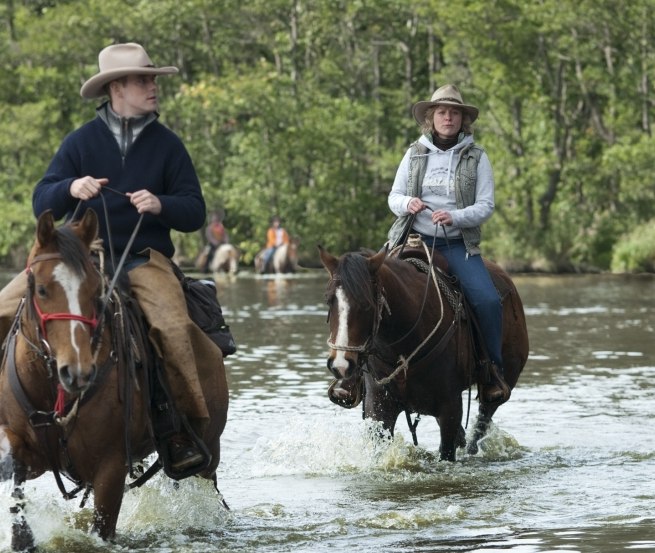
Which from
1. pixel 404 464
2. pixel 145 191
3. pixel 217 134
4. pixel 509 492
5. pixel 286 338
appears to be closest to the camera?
pixel 145 191

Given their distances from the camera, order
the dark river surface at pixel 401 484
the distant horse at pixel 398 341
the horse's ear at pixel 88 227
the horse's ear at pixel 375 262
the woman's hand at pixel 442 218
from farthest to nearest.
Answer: the woman's hand at pixel 442 218 → the horse's ear at pixel 375 262 → the distant horse at pixel 398 341 → the dark river surface at pixel 401 484 → the horse's ear at pixel 88 227

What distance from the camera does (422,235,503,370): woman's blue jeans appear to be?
37.9 feet

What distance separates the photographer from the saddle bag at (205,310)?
8.90 metres

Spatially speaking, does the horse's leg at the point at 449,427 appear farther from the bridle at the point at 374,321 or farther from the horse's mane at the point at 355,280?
the horse's mane at the point at 355,280

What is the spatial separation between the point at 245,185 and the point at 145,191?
142 ft

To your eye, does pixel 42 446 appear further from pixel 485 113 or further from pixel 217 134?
pixel 217 134

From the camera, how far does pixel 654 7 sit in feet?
141

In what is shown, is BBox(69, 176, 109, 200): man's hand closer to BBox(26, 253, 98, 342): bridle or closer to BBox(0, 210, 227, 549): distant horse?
BBox(0, 210, 227, 549): distant horse

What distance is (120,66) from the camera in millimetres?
8641

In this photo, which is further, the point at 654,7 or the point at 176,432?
the point at 654,7

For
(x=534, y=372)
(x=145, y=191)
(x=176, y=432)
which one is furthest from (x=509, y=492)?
(x=534, y=372)

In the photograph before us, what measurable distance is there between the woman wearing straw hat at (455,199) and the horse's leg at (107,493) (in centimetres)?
414

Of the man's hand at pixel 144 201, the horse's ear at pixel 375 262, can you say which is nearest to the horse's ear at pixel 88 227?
the man's hand at pixel 144 201

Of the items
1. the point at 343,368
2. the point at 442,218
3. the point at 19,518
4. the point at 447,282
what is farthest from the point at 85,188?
the point at 447,282
